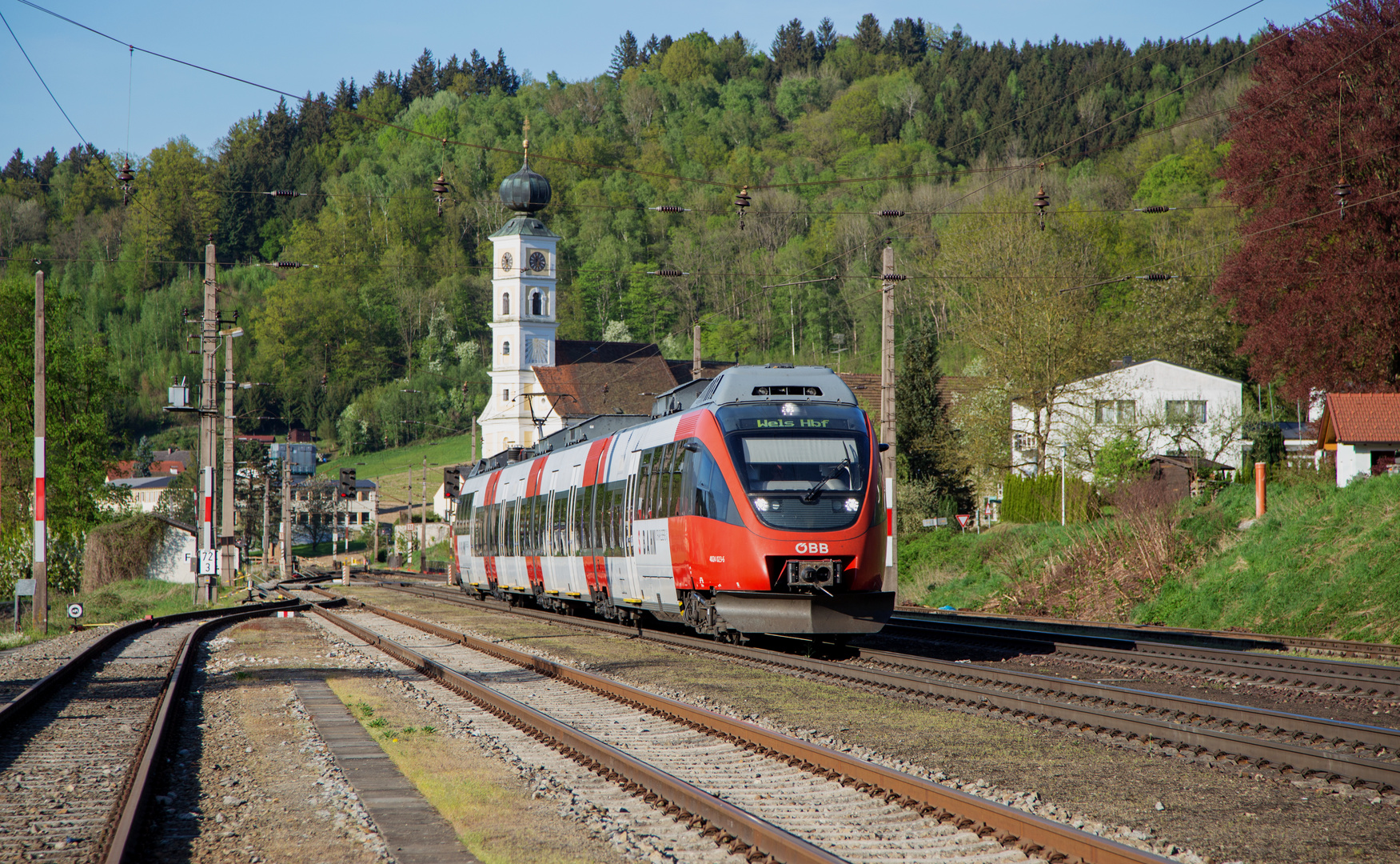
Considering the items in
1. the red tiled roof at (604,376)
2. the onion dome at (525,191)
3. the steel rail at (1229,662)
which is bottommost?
the steel rail at (1229,662)

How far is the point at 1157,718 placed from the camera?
11.3 metres

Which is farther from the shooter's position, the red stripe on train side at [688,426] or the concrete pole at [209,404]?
the concrete pole at [209,404]

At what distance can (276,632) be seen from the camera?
84.4ft

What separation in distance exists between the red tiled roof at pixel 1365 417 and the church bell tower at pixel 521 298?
274 feet

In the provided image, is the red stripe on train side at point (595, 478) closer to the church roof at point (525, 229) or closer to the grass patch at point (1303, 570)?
the grass patch at point (1303, 570)

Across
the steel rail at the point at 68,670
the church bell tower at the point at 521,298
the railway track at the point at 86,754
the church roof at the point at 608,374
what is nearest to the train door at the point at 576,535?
the railway track at the point at 86,754

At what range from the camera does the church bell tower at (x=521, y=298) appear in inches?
4576

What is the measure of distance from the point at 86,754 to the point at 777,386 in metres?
10.5

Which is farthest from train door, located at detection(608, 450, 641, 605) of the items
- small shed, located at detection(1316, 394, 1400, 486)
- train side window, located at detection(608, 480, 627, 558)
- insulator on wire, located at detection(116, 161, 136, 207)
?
small shed, located at detection(1316, 394, 1400, 486)

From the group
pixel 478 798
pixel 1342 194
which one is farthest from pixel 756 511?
pixel 1342 194

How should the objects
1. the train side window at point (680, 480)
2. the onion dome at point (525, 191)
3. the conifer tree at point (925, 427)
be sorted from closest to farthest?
the train side window at point (680, 480) < the conifer tree at point (925, 427) < the onion dome at point (525, 191)

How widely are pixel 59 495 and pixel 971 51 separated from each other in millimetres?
126950

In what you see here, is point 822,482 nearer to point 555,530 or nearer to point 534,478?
point 555,530

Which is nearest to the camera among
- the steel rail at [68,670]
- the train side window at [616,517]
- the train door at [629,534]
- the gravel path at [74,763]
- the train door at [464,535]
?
the gravel path at [74,763]
